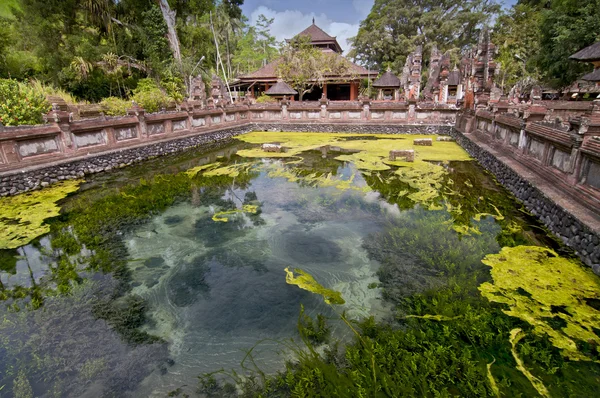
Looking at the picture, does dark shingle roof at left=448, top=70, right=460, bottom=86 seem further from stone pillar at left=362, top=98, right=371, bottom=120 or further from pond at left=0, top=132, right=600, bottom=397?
pond at left=0, top=132, right=600, bottom=397

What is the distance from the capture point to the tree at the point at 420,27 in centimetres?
3616

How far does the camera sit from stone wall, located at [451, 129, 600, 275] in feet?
13.9

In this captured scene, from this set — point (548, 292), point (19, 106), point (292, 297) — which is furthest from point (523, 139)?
point (19, 106)

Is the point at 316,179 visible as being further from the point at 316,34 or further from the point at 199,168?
the point at 316,34

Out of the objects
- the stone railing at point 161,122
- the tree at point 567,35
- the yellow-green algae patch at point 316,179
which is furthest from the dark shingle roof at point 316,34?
the yellow-green algae patch at point 316,179

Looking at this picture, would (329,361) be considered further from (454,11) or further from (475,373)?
(454,11)

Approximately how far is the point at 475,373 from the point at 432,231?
3.30 metres

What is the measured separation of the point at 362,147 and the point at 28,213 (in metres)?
11.8

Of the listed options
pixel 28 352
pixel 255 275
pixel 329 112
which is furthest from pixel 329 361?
A: pixel 329 112

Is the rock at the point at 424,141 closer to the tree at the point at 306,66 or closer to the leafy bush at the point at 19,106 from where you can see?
the tree at the point at 306,66

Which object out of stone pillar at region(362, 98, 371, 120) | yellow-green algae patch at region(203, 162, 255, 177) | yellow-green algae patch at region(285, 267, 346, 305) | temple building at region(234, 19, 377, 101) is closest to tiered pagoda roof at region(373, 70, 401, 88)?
temple building at region(234, 19, 377, 101)

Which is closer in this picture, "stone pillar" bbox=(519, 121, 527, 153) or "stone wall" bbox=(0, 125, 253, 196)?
"stone pillar" bbox=(519, 121, 527, 153)

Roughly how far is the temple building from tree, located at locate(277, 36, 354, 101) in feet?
2.32

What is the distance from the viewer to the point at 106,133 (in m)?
10.7
